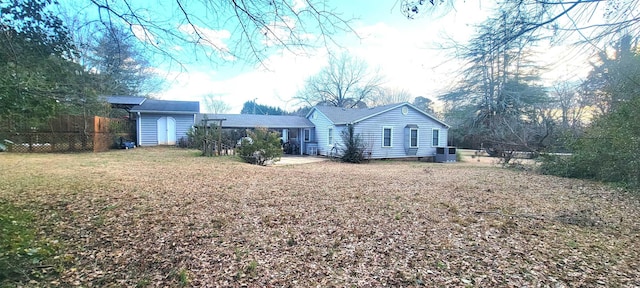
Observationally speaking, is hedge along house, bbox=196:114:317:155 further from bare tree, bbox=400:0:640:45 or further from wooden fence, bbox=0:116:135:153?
bare tree, bbox=400:0:640:45

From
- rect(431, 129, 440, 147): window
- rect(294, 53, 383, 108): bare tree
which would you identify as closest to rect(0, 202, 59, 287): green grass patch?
rect(431, 129, 440, 147): window

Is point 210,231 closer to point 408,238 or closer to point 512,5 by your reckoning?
point 408,238

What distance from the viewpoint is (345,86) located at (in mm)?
30281

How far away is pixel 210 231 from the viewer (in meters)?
3.28

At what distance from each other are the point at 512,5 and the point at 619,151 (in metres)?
6.33

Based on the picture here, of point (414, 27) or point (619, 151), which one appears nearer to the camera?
point (414, 27)

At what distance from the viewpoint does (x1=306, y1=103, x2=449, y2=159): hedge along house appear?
48.7 ft

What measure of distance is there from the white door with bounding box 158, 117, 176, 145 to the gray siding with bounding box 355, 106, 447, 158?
11.1m

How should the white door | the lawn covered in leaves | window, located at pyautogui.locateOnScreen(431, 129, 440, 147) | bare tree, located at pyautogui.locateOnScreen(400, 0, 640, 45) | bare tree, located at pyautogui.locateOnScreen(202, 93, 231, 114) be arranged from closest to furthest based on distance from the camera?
1. the lawn covered in leaves
2. bare tree, located at pyautogui.locateOnScreen(400, 0, 640, 45)
3. window, located at pyautogui.locateOnScreen(431, 129, 440, 147)
4. the white door
5. bare tree, located at pyautogui.locateOnScreen(202, 93, 231, 114)

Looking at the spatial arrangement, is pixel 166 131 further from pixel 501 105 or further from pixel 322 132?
pixel 501 105

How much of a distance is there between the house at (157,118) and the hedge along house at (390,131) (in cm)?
838

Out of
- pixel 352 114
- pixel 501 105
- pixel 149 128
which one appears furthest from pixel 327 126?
pixel 501 105

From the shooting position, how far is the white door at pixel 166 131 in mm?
16875

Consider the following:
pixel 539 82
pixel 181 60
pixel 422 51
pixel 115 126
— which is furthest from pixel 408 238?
pixel 539 82
